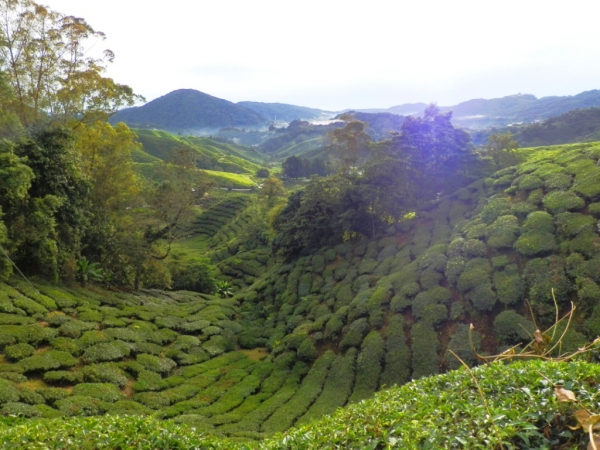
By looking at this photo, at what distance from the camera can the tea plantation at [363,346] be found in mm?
5047

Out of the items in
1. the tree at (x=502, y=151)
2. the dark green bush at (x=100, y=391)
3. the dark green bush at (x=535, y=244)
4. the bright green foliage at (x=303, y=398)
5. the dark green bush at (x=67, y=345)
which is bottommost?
the bright green foliage at (x=303, y=398)

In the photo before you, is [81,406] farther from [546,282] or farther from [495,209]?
[495,209]

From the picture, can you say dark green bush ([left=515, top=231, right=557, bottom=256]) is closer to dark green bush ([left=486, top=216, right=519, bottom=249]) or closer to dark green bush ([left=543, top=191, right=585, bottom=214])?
dark green bush ([left=486, top=216, right=519, bottom=249])

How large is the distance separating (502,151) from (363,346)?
19681 mm

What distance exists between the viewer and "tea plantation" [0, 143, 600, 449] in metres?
5.05

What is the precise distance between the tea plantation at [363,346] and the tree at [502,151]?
3872 millimetres

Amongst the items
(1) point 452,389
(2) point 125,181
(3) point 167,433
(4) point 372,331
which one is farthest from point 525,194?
(2) point 125,181

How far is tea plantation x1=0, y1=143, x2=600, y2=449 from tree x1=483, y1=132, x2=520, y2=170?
387cm

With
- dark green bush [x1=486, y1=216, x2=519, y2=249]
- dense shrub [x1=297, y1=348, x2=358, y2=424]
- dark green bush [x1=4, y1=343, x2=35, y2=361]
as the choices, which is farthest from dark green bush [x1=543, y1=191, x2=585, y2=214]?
dark green bush [x1=4, y1=343, x2=35, y2=361]

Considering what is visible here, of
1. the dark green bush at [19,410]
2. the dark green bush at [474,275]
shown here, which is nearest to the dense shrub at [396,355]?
the dark green bush at [474,275]

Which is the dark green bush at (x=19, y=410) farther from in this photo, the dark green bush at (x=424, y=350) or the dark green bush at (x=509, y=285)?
the dark green bush at (x=509, y=285)

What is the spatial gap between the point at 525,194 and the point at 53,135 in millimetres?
24797

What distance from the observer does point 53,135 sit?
20016mm

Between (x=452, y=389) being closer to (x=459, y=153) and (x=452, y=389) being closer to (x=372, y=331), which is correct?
(x=372, y=331)
